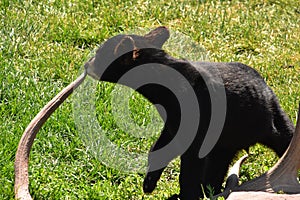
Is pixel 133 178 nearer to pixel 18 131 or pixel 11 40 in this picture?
pixel 18 131

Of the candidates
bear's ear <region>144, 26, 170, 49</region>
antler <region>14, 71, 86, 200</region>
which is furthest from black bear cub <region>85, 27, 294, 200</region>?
antler <region>14, 71, 86, 200</region>

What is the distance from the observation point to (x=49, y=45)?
23.4 ft

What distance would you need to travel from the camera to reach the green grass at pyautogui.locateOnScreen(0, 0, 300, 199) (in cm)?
539

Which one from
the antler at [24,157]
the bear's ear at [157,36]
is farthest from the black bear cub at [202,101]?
the antler at [24,157]

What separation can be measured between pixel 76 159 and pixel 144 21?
8.33 feet

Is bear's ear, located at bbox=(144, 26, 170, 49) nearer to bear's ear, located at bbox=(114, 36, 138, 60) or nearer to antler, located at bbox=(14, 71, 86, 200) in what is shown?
bear's ear, located at bbox=(114, 36, 138, 60)

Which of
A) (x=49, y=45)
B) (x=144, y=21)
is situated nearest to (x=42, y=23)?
(x=49, y=45)

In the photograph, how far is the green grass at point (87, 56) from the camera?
5.39 meters

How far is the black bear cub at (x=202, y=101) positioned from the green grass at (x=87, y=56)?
42 centimetres

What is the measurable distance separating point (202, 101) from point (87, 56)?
7.32 feet

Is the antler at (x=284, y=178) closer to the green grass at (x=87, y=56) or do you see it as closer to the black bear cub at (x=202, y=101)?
the black bear cub at (x=202, y=101)

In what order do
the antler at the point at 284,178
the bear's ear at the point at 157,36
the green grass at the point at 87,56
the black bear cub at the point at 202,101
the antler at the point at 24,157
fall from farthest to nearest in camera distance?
the green grass at the point at 87,56, the bear's ear at the point at 157,36, the black bear cub at the point at 202,101, the antler at the point at 24,157, the antler at the point at 284,178

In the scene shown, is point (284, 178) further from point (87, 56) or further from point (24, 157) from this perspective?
point (87, 56)

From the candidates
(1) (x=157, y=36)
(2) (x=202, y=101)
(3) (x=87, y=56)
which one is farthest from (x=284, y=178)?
(3) (x=87, y=56)
